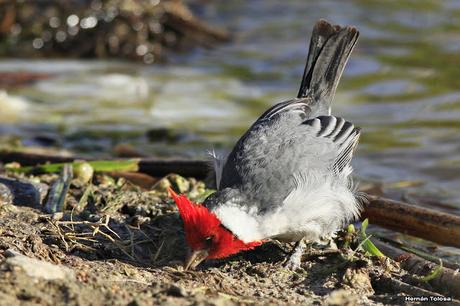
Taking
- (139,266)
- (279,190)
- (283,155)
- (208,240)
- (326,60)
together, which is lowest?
(139,266)

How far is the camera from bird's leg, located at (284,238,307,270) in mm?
4453

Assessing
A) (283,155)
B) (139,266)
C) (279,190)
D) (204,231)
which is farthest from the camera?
Answer: (283,155)

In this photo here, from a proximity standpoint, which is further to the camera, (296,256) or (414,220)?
(414,220)

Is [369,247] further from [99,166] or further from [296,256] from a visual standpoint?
[99,166]

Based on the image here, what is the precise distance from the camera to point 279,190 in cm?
458

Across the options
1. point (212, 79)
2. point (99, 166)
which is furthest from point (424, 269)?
point (212, 79)

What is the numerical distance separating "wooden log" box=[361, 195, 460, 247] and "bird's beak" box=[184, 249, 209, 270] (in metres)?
1.49

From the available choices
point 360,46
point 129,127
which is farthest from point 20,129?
point 360,46

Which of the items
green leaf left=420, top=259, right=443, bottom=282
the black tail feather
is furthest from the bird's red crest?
the black tail feather

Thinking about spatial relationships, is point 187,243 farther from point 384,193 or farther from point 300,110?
point 384,193

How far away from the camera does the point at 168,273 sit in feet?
13.7

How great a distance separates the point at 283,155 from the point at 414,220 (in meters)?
1.01

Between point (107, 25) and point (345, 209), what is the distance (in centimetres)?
696

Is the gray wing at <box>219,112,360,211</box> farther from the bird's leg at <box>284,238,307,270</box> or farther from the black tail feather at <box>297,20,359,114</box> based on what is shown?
the black tail feather at <box>297,20,359,114</box>
